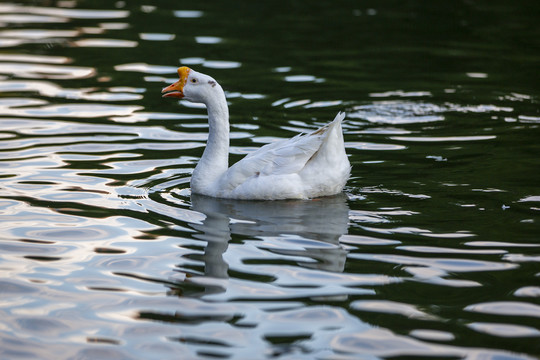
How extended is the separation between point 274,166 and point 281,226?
0.88 metres

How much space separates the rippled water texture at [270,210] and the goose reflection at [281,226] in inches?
1.2

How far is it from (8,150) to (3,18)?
10.4 metres

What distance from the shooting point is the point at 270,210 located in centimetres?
830

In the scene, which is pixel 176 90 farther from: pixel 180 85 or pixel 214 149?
pixel 214 149

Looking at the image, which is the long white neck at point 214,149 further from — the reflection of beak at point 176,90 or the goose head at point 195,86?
the reflection of beak at point 176,90

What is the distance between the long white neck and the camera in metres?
8.74

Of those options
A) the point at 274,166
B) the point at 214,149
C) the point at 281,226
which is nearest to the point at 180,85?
the point at 214,149

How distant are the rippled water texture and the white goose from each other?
0.17 m

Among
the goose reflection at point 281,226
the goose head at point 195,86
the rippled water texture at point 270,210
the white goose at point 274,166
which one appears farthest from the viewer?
the goose head at point 195,86

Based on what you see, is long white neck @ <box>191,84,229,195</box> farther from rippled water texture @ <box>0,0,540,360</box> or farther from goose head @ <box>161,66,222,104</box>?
rippled water texture @ <box>0,0,540,360</box>

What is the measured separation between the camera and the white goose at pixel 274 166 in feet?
27.3

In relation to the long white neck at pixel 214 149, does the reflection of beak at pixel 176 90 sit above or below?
above

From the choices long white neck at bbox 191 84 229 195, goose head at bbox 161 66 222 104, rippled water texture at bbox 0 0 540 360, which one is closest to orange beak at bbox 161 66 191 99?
goose head at bbox 161 66 222 104

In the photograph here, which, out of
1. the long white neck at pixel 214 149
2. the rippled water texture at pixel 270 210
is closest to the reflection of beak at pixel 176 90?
the long white neck at pixel 214 149
